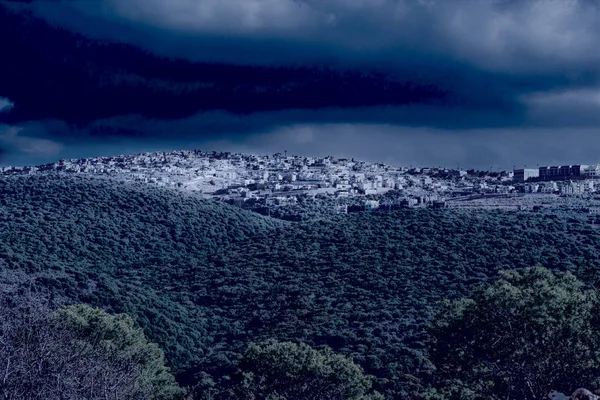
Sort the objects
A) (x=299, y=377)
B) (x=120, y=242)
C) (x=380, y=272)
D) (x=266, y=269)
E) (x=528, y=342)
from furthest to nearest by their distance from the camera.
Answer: (x=120, y=242)
(x=266, y=269)
(x=380, y=272)
(x=299, y=377)
(x=528, y=342)

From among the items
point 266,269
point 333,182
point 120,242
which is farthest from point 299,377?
point 333,182

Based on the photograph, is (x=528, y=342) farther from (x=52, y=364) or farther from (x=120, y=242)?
(x=120, y=242)

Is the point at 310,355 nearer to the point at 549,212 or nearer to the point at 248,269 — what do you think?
the point at 248,269

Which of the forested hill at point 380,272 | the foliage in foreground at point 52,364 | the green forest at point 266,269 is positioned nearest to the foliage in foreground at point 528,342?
the green forest at point 266,269

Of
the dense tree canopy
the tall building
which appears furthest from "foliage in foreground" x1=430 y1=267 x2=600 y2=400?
the tall building

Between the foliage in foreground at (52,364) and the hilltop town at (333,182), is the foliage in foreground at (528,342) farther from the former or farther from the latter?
the hilltop town at (333,182)

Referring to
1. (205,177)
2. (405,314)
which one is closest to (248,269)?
(405,314)
